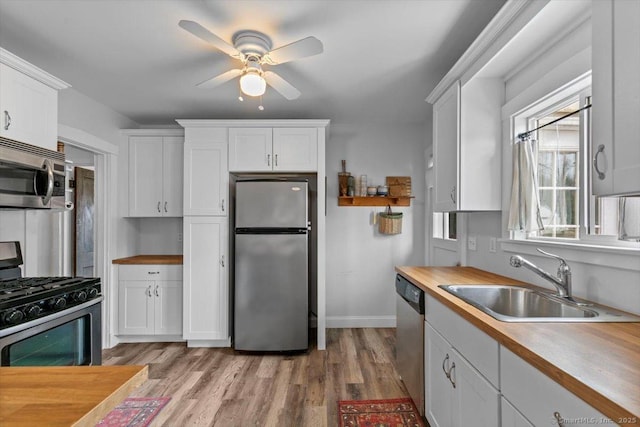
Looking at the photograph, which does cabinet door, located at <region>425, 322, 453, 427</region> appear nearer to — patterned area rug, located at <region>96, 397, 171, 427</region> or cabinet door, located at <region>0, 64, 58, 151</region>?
patterned area rug, located at <region>96, 397, 171, 427</region>

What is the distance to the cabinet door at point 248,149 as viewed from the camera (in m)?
3.41

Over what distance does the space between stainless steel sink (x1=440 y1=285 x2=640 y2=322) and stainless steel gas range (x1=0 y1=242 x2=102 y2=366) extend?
219cm

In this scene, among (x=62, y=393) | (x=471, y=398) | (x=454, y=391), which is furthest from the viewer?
(x=454, y=391)

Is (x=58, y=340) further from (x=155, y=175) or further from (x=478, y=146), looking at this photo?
(x=478, y=146)

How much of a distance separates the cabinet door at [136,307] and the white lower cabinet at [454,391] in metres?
2.81

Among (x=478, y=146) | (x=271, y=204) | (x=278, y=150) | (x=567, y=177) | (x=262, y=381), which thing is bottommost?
(x=262, y=381)

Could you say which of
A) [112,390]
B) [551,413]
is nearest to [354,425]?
[551,413]

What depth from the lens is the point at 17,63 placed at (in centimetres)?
200

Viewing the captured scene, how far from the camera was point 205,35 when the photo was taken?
1.85 metres

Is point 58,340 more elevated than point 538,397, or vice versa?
point 538,397

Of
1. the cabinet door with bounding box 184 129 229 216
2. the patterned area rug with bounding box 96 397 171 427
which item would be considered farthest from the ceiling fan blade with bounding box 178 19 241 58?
the patterned area rug with bounding box 96 397 171 427

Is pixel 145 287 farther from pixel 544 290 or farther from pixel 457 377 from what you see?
pixel 544 290

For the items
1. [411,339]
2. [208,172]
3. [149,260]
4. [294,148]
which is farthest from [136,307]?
[411,339]

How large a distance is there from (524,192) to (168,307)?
331cm
